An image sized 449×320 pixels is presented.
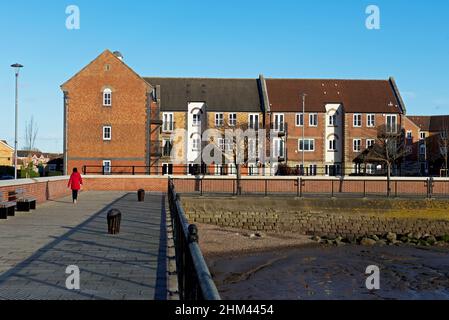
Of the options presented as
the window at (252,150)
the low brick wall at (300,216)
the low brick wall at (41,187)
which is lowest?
the low brick wall at (300,216)

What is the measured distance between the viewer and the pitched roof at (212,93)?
59.9 metres

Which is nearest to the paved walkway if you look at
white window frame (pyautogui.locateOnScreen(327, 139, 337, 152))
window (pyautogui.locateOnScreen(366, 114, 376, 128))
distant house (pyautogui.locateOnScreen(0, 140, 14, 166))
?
white window frame (pyautogui.locateOnScreen(327, 139, 337, 152))

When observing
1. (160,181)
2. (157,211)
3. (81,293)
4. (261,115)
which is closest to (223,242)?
(157,211)

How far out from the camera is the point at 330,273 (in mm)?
18984

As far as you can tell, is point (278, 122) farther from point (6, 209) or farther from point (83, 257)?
point (83, 257)

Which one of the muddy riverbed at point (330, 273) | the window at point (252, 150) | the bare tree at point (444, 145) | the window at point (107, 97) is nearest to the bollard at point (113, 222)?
the muddy riverbed at point (330, 273)

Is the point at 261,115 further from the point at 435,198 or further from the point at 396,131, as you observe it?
the point at 435,198

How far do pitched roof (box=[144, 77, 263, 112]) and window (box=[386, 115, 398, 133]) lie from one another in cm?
1437

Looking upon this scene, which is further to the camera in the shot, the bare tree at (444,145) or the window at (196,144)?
the window at (196,144)

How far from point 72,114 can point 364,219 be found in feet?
86.4

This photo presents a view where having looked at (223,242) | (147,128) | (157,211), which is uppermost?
(147,128)

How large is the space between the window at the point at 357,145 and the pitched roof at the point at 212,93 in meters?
11.4

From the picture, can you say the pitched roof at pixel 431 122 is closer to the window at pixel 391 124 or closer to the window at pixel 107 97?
the window at pixel 391 124

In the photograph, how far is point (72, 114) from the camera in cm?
4597
